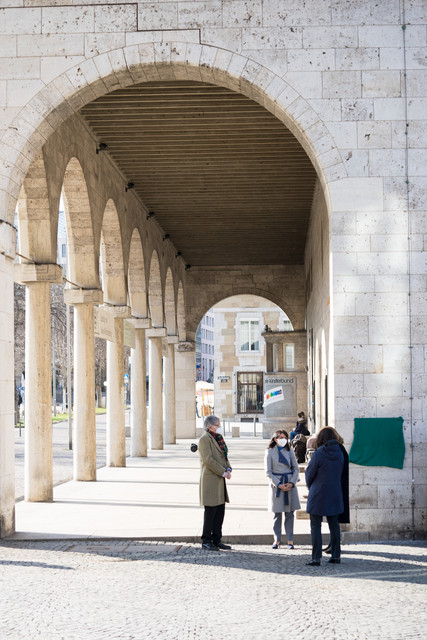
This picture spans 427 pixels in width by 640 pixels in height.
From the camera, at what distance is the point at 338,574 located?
9.37 m

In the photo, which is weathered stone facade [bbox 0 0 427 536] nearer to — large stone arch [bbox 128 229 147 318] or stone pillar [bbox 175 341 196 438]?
large stone arch [bbox 128 229 147 318]

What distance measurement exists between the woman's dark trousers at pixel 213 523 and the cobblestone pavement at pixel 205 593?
253mm

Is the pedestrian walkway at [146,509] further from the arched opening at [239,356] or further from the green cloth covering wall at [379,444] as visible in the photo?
the arched opening at [239,356]

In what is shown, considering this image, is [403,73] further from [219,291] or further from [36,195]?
[219,291]

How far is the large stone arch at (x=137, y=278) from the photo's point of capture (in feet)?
83.3

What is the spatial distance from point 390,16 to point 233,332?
140 feet

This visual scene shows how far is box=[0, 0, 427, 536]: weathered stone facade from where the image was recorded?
1178 centimetres

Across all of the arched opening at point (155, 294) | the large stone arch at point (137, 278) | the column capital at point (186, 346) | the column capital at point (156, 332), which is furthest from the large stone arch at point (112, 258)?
the column capital at point (186, 346)

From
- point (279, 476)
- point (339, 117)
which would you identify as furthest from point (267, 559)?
point (339, 117)

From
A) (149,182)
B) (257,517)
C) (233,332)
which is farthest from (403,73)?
(233,332)

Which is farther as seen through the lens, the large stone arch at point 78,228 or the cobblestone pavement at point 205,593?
the large stone arch at point 78,228

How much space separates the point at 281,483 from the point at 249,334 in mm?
44687

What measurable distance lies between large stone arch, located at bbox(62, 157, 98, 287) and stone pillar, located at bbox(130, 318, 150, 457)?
7494mm

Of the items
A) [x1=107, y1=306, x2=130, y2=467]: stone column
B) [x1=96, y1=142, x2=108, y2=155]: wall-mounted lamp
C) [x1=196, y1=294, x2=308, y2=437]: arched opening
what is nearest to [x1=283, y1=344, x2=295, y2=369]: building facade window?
[x1=196, y1=294, x2=308, y2=437]: arched opening
